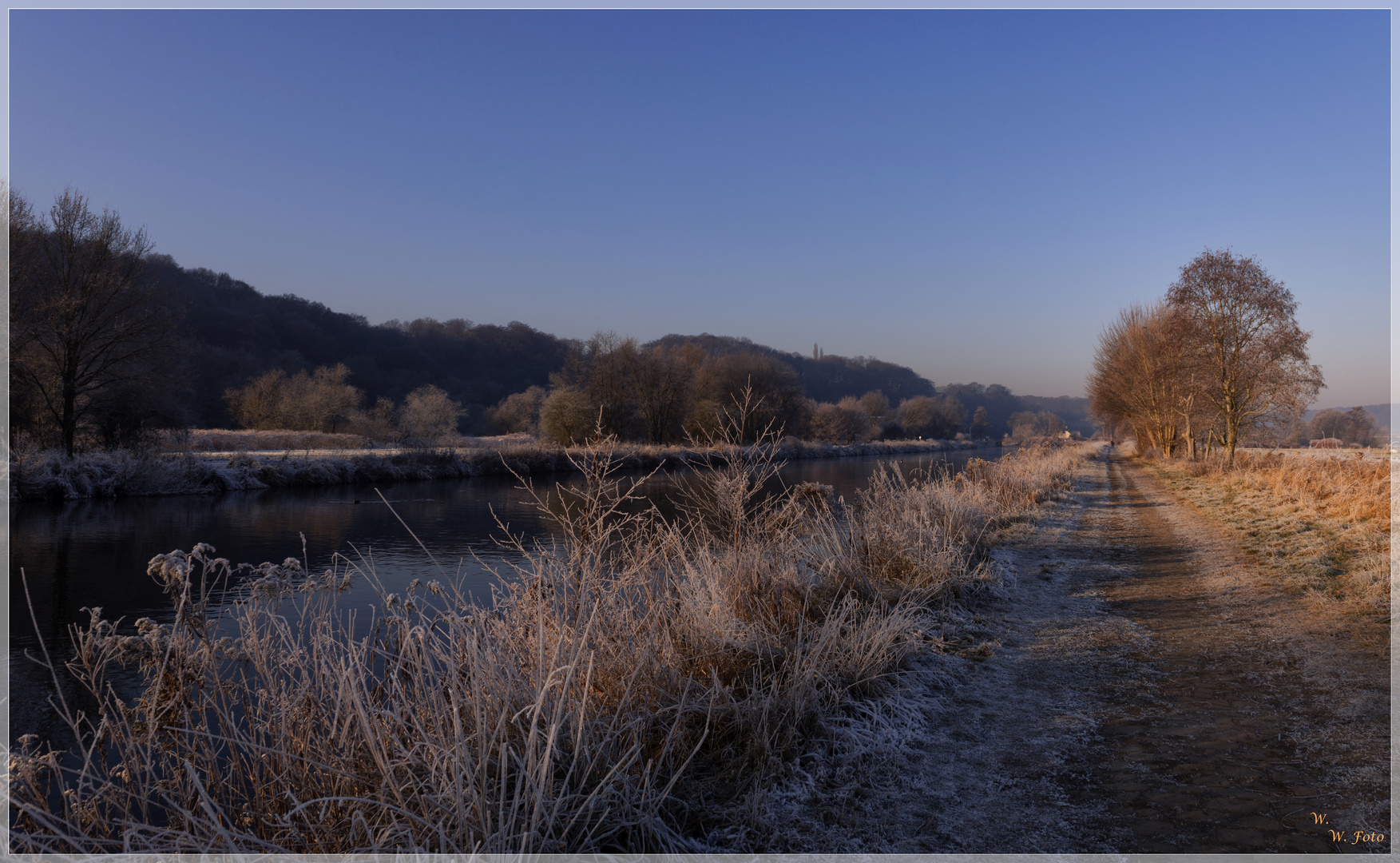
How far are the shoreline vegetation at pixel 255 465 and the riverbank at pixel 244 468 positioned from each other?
21 millimetres

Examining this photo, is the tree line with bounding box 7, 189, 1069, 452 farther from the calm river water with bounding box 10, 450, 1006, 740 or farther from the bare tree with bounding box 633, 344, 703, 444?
the calm river water with bounding box 10, 450, 1006, 740

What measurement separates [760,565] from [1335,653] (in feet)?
11.9

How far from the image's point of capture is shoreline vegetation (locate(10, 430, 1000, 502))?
16156 millimetres

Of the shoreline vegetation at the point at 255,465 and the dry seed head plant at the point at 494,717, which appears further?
the shoreline vegetation at the point at 255,465

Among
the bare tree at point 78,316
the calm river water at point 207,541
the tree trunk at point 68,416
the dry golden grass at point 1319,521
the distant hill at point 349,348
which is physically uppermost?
the distant hill at point 349,348

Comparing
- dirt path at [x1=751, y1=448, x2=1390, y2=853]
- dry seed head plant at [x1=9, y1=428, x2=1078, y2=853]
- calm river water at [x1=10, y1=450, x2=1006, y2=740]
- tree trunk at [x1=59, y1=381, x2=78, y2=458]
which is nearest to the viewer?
dry seed head plant at [x1=9, y1=428, x2=1078, y2=853]

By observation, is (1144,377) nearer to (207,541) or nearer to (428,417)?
(207,541)

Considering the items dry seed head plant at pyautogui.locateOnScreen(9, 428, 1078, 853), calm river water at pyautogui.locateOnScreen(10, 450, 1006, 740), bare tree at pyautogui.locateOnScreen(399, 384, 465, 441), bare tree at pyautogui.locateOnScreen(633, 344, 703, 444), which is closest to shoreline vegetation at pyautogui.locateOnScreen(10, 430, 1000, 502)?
calm river water at pyautogui.locateOnScreen(10, 450, 1006, 740)

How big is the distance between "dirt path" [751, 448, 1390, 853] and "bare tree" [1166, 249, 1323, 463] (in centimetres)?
1799

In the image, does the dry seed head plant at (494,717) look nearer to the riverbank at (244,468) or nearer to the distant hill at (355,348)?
the riverbank at (244,468)

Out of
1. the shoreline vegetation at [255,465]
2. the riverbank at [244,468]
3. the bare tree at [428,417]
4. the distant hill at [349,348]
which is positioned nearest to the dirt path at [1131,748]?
the shoreline vegetation at [255,465]

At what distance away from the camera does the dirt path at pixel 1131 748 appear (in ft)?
8.12

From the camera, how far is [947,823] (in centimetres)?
257

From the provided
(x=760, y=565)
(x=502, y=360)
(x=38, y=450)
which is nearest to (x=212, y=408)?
(x=502, y=360)
